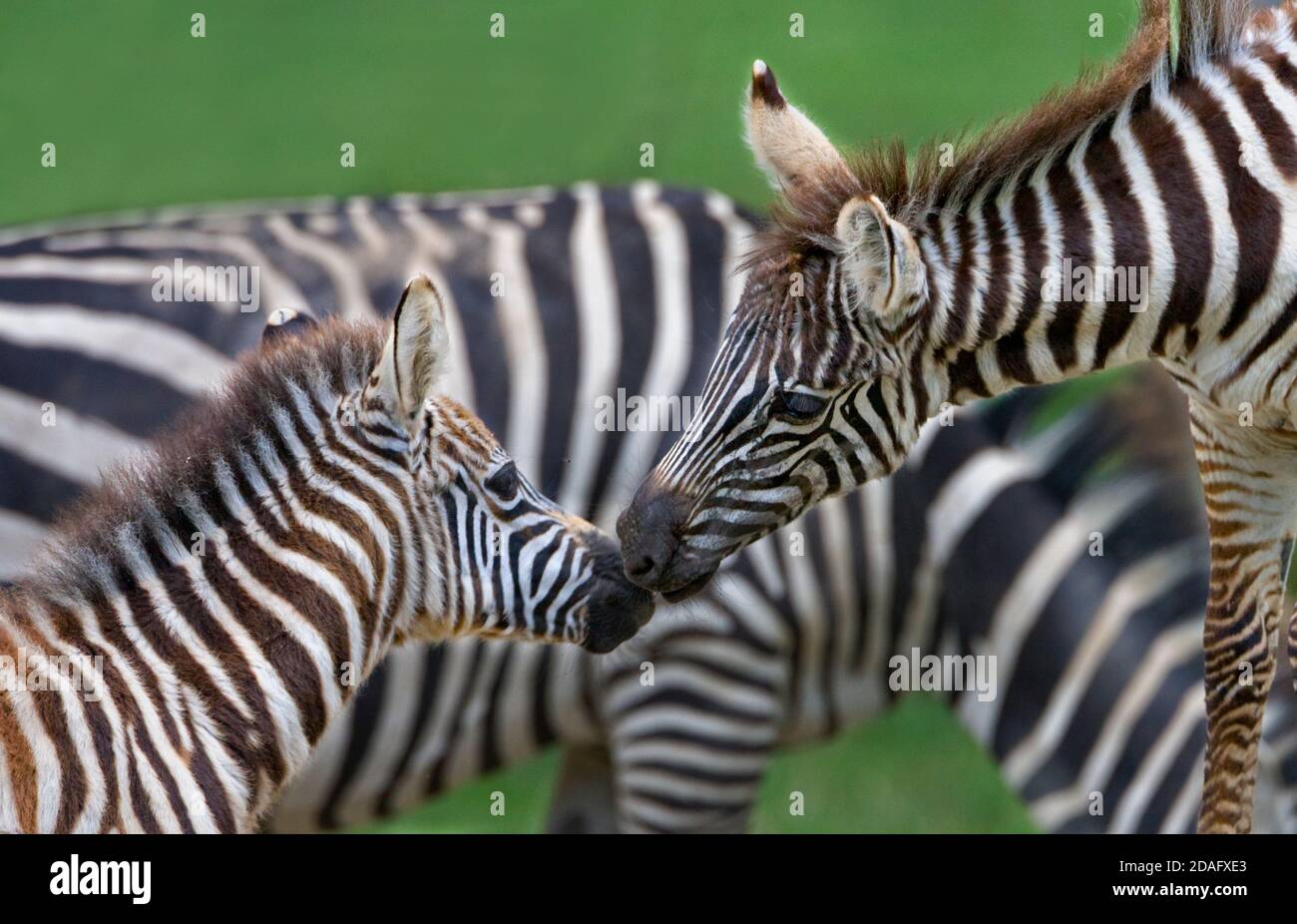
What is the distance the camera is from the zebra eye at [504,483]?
4.73m

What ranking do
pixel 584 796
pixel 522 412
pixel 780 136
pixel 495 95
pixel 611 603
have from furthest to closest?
pixel 495 95, pixel 584 796, pixel 522 412, pixel 780 136, pixel 611 603

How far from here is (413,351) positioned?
447 centimetres

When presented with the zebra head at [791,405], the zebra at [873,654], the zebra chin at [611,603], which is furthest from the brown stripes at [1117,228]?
the zebra at [873,654]

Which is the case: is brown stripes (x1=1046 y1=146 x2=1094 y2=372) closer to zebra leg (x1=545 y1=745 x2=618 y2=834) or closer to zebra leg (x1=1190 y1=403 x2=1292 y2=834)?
zebra leg (x1=1190 y1=403 x2=1292 y2=834)

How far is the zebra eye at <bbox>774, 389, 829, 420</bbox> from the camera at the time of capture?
4590mm

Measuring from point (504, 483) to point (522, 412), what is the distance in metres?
2.35

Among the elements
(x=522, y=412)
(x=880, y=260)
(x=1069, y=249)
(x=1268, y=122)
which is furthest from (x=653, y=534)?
(x=522, y=412)

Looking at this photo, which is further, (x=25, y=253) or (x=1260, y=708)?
(x=25, y=253)

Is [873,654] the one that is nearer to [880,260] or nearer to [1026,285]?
[1026,285]

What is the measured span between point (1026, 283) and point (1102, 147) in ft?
1.77

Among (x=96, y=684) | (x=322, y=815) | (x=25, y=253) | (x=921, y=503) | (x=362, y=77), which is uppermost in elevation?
(x=362, y=77)

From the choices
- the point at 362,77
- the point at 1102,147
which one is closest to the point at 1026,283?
the point at 1102,147

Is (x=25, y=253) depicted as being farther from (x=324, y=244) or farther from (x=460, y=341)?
(x=460, y=341)

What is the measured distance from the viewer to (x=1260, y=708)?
5.23 meters
